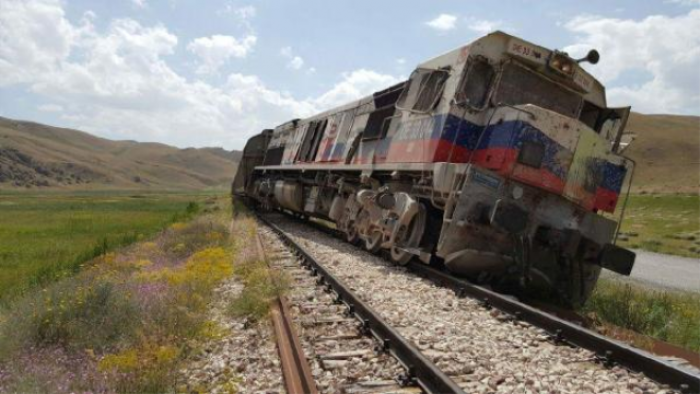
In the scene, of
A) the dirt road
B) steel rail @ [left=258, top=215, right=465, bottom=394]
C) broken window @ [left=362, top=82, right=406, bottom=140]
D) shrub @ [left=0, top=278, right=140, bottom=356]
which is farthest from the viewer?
the dirt road

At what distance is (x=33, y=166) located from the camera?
10906 centimetres

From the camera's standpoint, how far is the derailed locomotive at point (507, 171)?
7.52 meters

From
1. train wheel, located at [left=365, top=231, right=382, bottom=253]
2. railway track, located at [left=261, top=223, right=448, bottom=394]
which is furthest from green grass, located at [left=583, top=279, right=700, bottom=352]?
train wheel, located at [left=365, top=231, right=382, bottom=253]

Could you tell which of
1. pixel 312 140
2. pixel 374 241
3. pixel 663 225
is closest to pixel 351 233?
pixel 374 241

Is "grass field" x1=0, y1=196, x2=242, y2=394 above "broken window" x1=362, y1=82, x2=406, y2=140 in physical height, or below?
below

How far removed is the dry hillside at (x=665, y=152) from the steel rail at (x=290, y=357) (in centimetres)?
6108

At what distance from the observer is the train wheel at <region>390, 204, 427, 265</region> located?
902cm

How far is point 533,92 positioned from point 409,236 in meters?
3.02

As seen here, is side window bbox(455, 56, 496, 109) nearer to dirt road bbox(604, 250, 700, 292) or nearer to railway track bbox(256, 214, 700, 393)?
railway track bbox(256, 214, 700, 393)

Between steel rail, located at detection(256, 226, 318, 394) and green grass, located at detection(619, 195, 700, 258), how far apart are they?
24.4 metres

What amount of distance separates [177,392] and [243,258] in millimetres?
6196

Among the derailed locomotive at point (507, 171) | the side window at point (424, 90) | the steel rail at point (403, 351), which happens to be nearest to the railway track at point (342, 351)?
the steel rail at point (403, 351)

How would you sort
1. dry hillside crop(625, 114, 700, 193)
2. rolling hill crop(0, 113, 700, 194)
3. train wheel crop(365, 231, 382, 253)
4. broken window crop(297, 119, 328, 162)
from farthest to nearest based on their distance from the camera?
rolling hill crop(0, 113, 700, 194) → dry hillside crop(625, 114, 700, 193) → broken window crop(297, 119, 328, 162) → train wheel crop(365, 231, 382, 253)

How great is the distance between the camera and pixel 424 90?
9.37 metres
